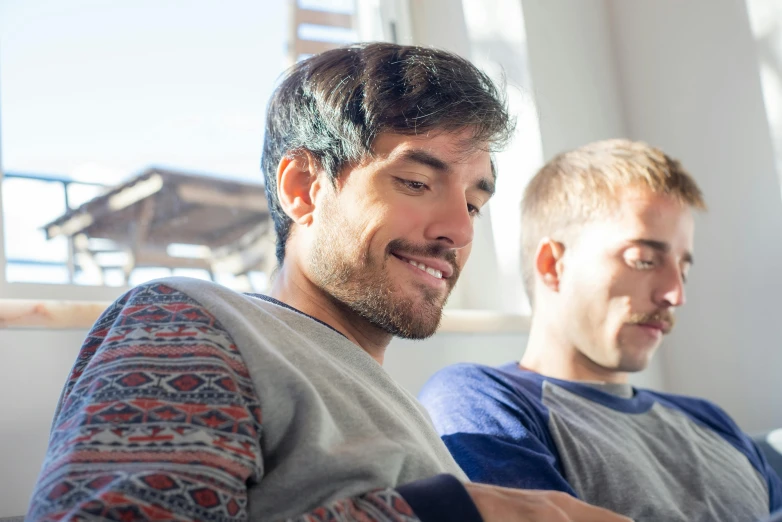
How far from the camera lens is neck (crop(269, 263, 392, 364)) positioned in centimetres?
116

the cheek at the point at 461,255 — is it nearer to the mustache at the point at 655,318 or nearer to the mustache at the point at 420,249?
the mustache at the point at 420,249

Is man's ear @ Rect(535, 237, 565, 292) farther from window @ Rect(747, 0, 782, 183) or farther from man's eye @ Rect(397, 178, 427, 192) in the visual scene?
window @ Rect(747, 0, 782, 183)

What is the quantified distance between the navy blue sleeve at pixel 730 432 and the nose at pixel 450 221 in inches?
34.1

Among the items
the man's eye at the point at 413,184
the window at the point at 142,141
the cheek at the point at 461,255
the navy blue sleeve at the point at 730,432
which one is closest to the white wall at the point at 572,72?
the window at the point at 142,141

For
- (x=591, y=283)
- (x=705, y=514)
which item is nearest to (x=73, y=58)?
(x=591, y=283)

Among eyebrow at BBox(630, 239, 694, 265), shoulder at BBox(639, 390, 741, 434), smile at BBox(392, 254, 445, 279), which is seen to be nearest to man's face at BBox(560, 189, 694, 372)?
eyebrow at BBox(630, 239, 694, 265)

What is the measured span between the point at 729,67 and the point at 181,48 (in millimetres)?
1495

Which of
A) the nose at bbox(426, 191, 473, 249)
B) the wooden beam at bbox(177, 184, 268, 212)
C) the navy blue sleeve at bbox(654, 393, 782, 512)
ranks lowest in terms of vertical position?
the navy blue sleeve at bbox(654, 393, 782, 512)

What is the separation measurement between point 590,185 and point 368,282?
802 mm

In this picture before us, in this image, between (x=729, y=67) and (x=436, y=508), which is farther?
(x=729, y=67)

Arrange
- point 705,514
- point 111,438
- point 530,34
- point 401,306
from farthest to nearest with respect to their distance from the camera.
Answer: point 530,34
point 705,514
point 401,306
point 111,438

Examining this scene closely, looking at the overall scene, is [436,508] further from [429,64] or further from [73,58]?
[73,58]

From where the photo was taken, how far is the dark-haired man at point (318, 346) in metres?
0.71

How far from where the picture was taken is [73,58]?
1.71 m
